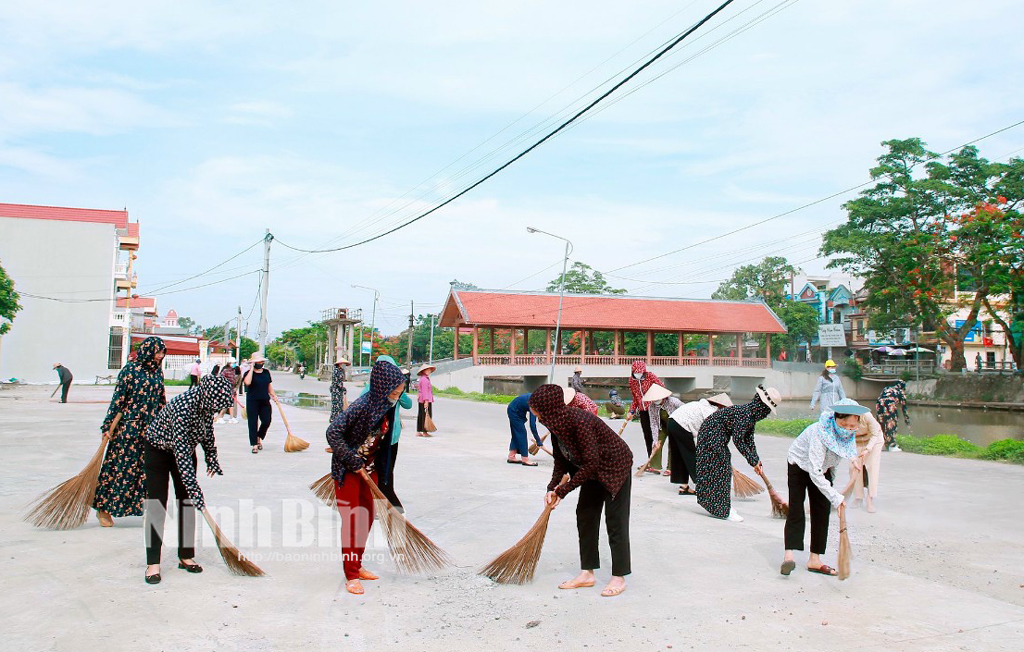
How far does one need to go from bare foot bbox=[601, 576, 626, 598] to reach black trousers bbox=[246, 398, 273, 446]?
8265 millimetres

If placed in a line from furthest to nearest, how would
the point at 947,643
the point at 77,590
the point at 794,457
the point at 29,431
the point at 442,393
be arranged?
the point at 442,393 → the point at 29,431 → the point at 794,457 → the point at 77,590 → the point at 947,643

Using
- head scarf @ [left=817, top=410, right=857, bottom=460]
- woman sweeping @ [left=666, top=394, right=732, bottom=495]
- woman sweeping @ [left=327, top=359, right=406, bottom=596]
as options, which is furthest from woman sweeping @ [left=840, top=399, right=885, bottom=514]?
woman sweeping @ [left=327, top=359, right=406, bottom=596]

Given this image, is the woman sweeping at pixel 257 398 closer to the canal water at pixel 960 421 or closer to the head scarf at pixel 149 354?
the head scarf at pixel 149 354

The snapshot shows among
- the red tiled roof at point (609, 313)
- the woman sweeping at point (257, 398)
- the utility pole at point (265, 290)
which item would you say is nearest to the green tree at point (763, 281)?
the red tiled roof at point (609, 313)

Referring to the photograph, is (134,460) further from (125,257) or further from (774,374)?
(125,257)

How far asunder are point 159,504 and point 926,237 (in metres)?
42.3

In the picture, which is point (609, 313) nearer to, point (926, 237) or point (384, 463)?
point (926, 237)

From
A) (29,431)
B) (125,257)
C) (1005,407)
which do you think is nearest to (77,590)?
(29,431)

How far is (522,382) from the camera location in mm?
52250

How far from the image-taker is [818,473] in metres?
5.22

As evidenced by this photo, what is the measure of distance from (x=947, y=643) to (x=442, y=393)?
3408 cm

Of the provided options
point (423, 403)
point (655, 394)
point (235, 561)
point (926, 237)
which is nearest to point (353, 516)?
point (235, 561)

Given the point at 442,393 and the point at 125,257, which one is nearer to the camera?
the point at 442,393

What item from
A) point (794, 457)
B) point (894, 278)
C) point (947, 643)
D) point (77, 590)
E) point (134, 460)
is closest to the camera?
point (947, 643)
